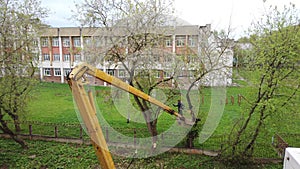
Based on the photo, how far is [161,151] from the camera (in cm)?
694

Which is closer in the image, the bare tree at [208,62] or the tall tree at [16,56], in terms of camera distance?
the bare tree at [208,62]

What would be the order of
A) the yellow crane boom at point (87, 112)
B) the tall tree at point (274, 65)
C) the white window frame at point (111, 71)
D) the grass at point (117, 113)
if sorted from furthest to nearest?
the grass at point (117, 113)
the white window frame at point (111, 71)
the tall tree at point (274, 65)
the yellow crane boom at point (87, 112)

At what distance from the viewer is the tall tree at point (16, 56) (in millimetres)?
6973

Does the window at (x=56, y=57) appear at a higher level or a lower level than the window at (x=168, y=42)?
lower

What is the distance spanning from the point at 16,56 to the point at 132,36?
4.00 metres

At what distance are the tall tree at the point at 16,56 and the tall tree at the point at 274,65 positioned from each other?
6850 millimetres

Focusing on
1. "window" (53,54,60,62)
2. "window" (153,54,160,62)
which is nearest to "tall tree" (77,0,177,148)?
"window" (153,54,160,62)

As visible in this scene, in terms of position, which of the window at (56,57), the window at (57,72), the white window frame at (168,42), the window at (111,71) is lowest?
the window at (57,72)

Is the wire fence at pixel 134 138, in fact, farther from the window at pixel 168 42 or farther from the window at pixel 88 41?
the window at pixel 88 41

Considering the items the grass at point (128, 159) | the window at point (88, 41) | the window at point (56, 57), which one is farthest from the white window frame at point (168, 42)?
the window at point (56, 57)

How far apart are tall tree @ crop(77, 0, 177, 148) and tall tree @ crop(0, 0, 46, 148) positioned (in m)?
2.42

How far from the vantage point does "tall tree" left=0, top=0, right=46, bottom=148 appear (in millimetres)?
6973

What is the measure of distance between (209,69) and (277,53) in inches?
63.8

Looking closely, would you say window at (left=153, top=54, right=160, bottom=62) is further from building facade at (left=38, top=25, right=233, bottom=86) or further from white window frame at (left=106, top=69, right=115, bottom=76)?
white window frame at (left=106, top=69, right=115, bottom=76)
